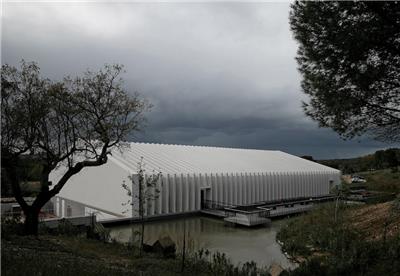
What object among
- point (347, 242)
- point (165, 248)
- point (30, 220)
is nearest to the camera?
point (165, 248)

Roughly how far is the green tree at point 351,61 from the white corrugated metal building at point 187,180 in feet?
52.0

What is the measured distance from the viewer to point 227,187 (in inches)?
1201

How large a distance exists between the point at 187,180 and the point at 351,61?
798 inches

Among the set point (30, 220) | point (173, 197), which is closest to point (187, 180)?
point (173, 197)

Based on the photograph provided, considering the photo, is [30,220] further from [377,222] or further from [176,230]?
[377,222]

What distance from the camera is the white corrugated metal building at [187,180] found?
1022 inches

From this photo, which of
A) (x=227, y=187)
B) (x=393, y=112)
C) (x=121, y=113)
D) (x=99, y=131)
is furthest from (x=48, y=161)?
(x=227, y=187)

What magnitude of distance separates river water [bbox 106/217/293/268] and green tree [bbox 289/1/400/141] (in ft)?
17.0

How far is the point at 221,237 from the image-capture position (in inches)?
755

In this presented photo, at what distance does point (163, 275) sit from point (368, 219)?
10655mm

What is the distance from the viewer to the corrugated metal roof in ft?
91.1

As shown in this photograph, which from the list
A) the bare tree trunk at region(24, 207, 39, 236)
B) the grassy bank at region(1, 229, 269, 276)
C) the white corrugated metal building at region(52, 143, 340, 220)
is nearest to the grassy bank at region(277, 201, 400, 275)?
the grassy bank at region(1, 229, 269, 276)

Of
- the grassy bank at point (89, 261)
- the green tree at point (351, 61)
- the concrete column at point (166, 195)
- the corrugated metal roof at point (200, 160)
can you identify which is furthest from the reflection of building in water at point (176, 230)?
the green tree at point (351, 61)

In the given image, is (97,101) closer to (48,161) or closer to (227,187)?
(48,161)
